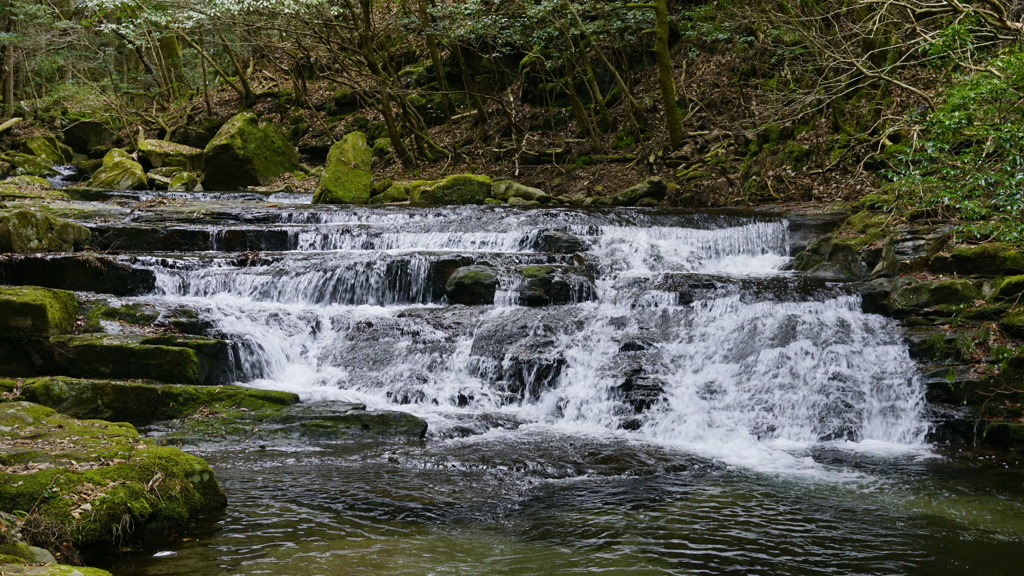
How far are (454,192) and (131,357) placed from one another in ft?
31.5

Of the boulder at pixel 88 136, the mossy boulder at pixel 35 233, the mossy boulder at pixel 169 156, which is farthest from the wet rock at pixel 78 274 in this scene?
the boulder at pixel 88 136

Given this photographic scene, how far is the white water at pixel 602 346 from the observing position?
27.6 feet

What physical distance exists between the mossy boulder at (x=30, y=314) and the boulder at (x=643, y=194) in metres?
11.1

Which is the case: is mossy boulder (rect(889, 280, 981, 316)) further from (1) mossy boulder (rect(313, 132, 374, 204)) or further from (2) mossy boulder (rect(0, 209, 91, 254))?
(1) mossy boulder (rect(313, 132, 374, 204))

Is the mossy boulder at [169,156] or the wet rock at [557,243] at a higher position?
the mossy boulder at [169,156]

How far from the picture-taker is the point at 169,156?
72.4ft

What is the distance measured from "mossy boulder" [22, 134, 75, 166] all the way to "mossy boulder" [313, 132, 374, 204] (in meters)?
11.1

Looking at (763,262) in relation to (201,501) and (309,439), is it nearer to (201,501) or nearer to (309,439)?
(309,439)

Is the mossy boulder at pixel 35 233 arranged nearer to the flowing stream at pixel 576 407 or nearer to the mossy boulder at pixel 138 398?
the flowing stream at pixel 576 407

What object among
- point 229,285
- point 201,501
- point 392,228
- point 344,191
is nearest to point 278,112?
point 344,191

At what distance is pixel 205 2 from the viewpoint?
18016mm

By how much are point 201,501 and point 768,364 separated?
6.36 meters

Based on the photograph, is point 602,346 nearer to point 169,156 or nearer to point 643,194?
point 643,194

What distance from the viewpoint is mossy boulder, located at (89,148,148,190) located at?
64.6 ft
